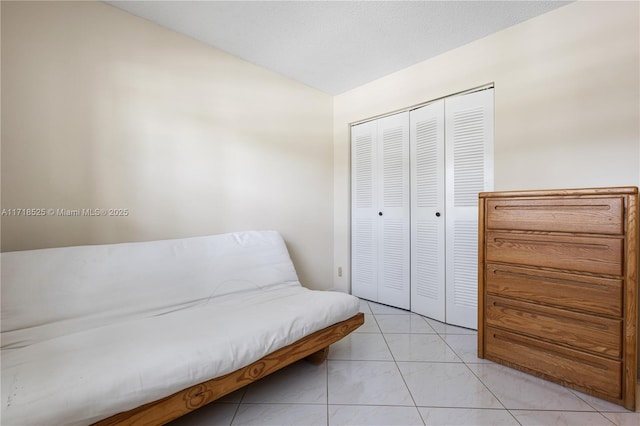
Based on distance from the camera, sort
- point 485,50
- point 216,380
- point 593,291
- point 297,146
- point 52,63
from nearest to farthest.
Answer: point 216,380
point 593,291
point 52,63
point 485,50
point 297,146

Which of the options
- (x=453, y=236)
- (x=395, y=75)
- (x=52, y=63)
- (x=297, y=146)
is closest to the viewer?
(x=52, y=63)

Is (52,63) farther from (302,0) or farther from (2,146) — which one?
(302,0)

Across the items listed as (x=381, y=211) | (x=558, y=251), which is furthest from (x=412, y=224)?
(x=558, y=251)

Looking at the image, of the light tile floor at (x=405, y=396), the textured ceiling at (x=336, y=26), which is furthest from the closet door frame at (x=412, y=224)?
the light tile floor at (x=405, y=396)

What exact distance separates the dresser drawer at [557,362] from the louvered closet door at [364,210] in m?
1.38

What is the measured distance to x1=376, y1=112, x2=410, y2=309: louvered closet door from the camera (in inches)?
110

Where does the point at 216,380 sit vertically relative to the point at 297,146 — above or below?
below

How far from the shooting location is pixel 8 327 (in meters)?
1.27

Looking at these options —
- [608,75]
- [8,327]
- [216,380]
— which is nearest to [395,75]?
[608,75]

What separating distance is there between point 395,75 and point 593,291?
7.79 feet

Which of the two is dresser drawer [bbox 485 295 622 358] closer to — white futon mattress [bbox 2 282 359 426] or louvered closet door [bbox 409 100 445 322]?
louvered closet door [bbox 409 100 445 322]

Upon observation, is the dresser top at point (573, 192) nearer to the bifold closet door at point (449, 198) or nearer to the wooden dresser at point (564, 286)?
the wooden dresser at point (564, 286)

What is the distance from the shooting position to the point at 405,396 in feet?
4.97

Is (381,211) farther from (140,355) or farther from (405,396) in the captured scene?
(140,355)
